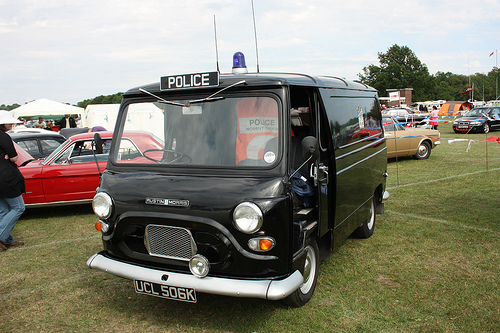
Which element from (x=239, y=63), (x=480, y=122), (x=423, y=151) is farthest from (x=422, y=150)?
(x=480, y=122)

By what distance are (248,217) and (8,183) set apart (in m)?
4.25

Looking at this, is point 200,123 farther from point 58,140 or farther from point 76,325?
point 58,140

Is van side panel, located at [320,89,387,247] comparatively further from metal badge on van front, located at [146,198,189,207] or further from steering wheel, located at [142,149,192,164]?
metal badge on van front, located at [146,198,189,207]

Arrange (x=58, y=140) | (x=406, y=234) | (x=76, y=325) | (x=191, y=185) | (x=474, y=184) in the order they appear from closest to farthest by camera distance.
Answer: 1. (x=191, y=185)
2. (x=76, y=325)
3. (x=406, y=234)
4. (x=474, y=184)
5. (x=58, y=140)

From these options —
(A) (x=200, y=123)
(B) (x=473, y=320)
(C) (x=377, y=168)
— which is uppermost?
(A) (x=200, y=123)

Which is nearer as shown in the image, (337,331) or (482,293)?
(337,331)

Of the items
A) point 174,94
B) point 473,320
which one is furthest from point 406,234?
point 174,94

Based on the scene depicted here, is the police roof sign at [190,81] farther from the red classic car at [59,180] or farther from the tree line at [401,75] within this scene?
the tree line at [401,75]

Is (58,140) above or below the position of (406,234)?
above

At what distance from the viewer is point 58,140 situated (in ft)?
36.1

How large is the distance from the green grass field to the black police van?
41 centimetres

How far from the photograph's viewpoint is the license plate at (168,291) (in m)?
3.50

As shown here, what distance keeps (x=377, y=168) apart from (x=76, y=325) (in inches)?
183

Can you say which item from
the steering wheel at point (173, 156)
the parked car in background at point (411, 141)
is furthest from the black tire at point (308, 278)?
the parked car in background at point (411, 141)
